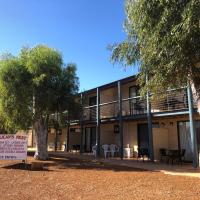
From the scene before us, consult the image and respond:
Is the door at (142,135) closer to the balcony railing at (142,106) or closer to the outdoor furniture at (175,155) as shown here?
the balcony railing at (142,106)

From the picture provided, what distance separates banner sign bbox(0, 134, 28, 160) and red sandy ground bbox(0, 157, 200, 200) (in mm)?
2033

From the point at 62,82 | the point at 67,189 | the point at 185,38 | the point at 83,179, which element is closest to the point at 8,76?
the point at 62,82

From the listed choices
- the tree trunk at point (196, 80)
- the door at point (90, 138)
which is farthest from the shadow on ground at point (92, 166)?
the door at point (90, 138)

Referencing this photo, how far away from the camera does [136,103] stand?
21.7 metres

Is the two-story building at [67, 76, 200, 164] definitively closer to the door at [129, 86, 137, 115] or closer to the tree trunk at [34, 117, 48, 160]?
the door at [129, 86, 137, 115]

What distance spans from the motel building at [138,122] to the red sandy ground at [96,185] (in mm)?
3928

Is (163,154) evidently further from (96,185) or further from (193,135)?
(96,185)

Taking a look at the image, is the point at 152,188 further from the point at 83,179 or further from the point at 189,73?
the point at 189,73

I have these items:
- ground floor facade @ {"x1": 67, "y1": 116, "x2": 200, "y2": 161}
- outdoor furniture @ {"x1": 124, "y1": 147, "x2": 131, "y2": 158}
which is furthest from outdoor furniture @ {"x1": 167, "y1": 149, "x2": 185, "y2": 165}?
outdoor furniture @ {"x1": 124, "y1": 147, "x2": 131, "y2": 158}

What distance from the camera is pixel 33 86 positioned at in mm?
17219

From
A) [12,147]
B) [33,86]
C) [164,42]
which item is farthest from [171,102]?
[164,42]

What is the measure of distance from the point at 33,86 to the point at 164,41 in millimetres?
10472

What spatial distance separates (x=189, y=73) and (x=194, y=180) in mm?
4491

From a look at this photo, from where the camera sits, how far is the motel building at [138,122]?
17.1 metres
